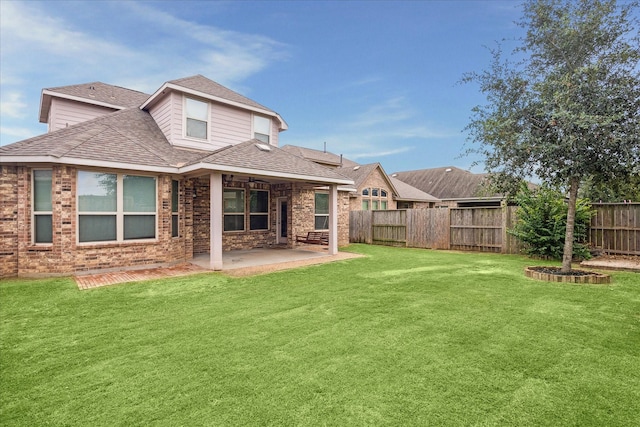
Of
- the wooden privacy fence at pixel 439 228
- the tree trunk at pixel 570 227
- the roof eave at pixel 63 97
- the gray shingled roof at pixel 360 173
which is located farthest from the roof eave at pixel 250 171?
the gray shingled roof at pixel 360 173

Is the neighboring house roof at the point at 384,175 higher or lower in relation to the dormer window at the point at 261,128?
lower

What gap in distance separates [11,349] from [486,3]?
1728 cm

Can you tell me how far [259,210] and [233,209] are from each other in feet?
4.21

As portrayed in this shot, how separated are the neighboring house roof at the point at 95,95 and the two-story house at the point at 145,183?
0.10 meters

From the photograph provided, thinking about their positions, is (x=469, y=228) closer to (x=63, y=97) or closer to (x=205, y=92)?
(x=205, y=92)

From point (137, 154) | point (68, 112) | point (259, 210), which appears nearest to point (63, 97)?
point (68, 112)

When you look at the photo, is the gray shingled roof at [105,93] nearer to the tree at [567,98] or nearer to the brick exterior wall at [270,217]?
the brick exterior wall at [270,217]

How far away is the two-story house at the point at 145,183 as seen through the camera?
7.86 metres

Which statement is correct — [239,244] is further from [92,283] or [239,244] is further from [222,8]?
[222,8]

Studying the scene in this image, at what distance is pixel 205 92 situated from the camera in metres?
12.1

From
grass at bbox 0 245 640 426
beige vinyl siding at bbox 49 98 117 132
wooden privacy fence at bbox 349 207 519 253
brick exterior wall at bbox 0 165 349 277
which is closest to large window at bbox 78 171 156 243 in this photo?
brick exterior wall at bbox 0 165 349 277

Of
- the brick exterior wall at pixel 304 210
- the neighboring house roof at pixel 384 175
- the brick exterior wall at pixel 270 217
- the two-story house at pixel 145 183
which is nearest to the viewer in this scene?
the two-story house at pixel 145 183

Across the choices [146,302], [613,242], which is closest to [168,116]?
[146,302]

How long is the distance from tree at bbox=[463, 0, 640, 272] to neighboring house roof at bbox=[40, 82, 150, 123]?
15.6m
